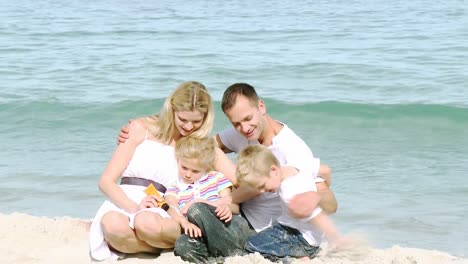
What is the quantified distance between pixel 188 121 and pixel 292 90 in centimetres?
708

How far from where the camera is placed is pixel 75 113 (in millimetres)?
10289

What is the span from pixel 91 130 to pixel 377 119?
3.29 meters

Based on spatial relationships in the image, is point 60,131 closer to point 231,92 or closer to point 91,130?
point 91,130

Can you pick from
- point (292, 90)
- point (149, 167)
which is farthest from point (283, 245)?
point (292, 90)

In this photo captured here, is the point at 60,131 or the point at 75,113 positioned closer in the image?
the point at 60,131

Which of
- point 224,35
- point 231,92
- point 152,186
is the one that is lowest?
point 224,35

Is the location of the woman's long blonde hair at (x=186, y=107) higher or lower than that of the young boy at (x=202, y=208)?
higher

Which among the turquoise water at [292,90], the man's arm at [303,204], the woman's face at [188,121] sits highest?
the woman's face at [188,121]

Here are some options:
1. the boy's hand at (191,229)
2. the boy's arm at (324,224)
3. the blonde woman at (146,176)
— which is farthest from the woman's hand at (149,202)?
the boy's arm at (324,224)

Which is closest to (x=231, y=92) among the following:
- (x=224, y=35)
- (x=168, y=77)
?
(x=168, y=77)

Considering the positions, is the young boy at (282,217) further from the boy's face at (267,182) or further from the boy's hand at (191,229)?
the boy's hand at (191,229)

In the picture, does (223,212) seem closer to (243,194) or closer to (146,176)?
(243,194)

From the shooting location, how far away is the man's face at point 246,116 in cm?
446

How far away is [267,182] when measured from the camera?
4.36 metres
